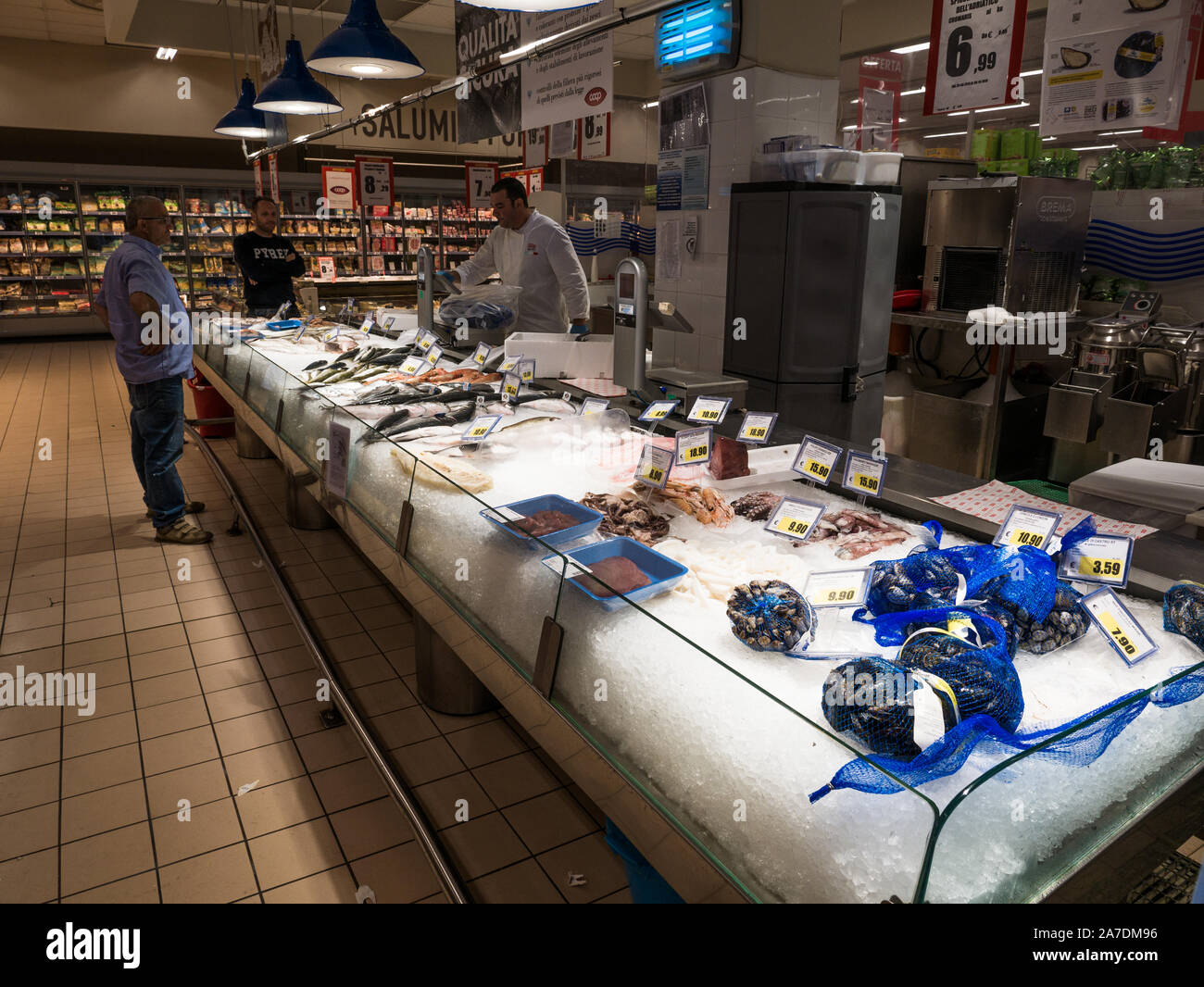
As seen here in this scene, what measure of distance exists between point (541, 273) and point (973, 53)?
3.01m

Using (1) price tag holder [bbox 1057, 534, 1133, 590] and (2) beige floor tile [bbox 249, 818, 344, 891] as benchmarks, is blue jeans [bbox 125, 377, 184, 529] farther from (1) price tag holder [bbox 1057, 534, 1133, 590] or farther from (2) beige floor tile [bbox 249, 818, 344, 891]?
(1) price tag holder [bbox 1057, 534, 1133, 590]

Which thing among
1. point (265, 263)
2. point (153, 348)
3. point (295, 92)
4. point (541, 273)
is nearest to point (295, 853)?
point (153, 348)

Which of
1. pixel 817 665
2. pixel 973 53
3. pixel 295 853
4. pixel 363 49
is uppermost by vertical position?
pixel 973 53

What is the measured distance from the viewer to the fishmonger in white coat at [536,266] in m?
5.65

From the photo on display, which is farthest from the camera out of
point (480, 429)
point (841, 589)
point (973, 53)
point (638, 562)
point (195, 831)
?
point (973, 53)

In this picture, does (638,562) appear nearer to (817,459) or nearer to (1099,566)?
(817,459)

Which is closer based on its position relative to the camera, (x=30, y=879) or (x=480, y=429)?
(x=30, y=879)

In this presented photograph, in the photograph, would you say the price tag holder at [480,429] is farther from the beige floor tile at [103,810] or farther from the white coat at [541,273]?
the white coat at [541,273]

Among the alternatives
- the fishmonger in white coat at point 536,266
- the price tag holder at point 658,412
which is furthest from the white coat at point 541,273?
the price tag holder at point 658,412

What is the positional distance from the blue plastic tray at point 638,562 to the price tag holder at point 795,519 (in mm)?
304

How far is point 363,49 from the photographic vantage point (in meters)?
3.97
